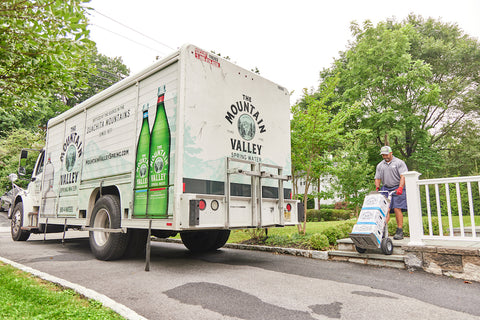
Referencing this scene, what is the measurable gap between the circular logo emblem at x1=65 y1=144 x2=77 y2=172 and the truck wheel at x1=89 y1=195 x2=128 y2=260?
1776 millimetres

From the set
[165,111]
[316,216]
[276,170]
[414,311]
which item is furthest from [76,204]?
[316,216]

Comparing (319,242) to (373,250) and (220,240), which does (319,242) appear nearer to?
(373,250)

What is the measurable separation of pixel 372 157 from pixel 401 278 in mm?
15674

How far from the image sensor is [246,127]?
223 inches

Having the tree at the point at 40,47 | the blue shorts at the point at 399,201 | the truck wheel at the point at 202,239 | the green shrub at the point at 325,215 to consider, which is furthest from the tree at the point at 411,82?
the tree at the point at 40,47

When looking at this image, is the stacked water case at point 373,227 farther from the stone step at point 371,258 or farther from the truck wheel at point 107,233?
the truck wheel at point 107,233

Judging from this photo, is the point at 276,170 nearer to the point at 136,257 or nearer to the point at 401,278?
the point at 401,278

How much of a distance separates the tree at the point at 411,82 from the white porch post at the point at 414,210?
11.7 metres

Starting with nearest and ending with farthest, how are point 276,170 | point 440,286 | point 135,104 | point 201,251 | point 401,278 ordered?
point 440,286
point 401,278
point 135,104
point 276,170
point 201,251

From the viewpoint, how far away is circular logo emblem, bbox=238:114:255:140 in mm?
5562

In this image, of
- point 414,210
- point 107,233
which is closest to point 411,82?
point 414,210

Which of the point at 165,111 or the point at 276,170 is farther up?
the point at 165,111

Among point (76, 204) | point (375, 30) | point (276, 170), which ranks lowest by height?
point (76, 204)

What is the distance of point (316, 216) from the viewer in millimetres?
19906
